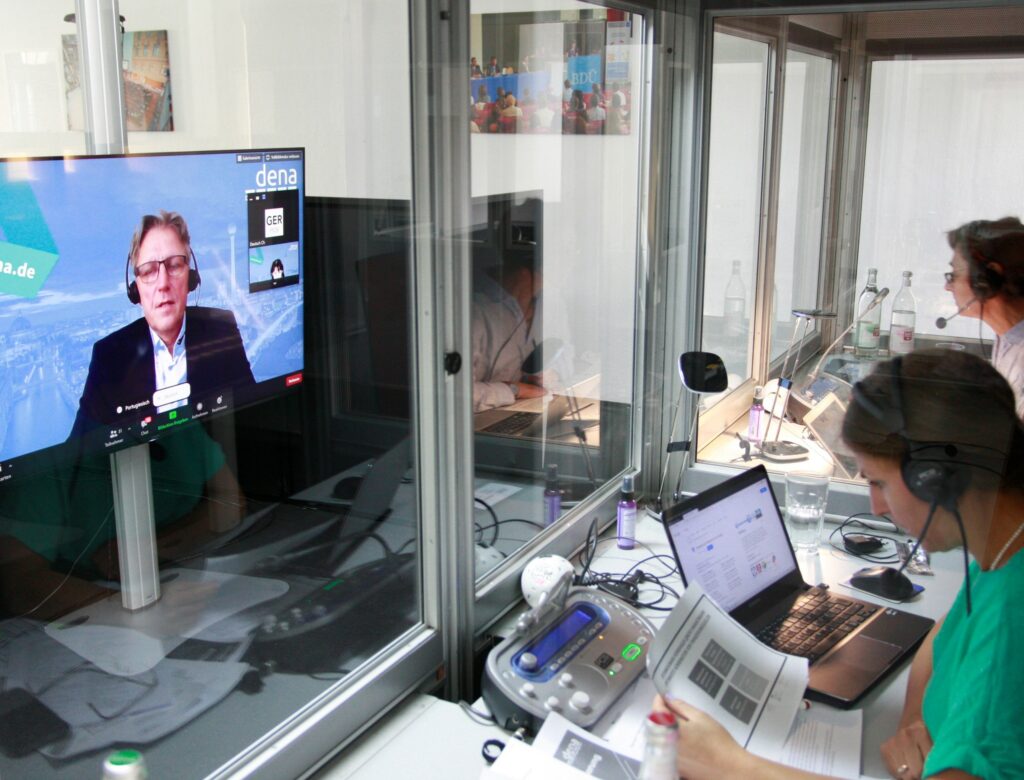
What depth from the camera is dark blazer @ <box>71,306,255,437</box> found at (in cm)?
182

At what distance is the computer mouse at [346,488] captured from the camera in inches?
94.3

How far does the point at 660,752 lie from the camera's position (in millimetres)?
1161

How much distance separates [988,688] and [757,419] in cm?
156

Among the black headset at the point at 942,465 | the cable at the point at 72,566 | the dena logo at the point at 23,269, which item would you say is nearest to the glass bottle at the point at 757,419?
the black headset at the point at 942,465

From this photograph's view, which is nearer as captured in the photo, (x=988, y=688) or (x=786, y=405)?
(x=988, y=688)

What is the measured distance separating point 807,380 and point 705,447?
1.11 ft

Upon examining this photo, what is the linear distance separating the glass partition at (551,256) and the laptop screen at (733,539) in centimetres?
42

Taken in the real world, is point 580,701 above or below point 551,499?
below

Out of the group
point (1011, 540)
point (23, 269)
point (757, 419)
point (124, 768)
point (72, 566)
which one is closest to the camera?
point (124, 768)

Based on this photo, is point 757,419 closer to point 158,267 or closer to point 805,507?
point 805,507

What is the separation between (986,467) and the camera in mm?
1438

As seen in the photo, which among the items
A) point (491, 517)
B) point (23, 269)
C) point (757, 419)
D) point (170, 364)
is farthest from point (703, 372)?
point (23, 269)

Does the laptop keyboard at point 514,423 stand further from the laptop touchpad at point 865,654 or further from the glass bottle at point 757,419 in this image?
the laptop touchpad at point 865,654

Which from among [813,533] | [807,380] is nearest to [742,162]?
[807,380]
